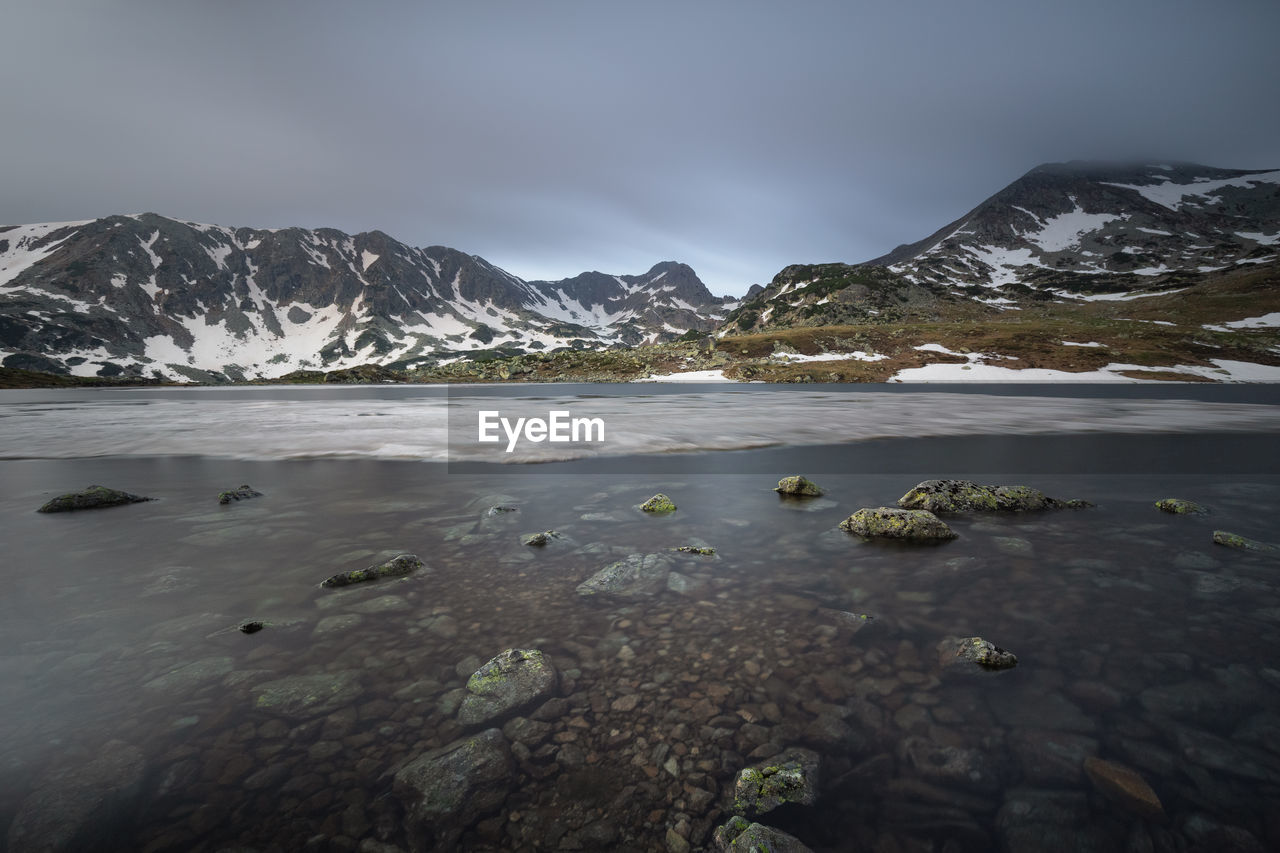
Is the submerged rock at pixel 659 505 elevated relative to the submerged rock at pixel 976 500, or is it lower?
lower

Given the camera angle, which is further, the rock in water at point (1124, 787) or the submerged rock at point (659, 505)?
A: the submerged rock at point (659, 505)

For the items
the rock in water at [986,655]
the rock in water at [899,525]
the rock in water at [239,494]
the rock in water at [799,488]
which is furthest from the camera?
the rock in water at [799,488]

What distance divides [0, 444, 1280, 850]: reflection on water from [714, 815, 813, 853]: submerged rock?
0.13 metres

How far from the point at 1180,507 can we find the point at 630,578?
12.9 metres

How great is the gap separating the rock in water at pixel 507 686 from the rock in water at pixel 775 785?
213cm

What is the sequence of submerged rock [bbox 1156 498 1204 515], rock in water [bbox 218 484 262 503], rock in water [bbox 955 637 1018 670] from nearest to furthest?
rock in water [bbox 955 637 1018 670] < submerged rock [bbox 1156 498 1204 515] < rock in water [bbox 218 484 262 503]

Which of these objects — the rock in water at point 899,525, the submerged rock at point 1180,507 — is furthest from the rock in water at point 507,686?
the submerged rock at point 1180,507

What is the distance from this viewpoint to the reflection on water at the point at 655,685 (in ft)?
12.1

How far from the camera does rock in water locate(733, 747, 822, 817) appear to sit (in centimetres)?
384

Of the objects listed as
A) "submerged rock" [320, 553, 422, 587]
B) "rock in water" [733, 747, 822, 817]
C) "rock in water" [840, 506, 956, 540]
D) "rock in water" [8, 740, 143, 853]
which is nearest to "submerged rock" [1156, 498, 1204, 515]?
"rock in water" [840, 506, 956, 540]

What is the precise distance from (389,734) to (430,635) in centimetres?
175

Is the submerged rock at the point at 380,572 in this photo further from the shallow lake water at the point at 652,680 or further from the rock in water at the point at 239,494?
the rock in water at the point at 239,494
